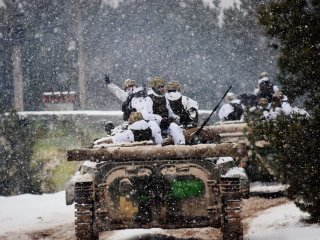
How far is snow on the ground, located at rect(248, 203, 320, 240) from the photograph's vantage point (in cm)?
731

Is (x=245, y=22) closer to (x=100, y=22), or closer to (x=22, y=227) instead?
(x=100, y=22)

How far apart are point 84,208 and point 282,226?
305 cm

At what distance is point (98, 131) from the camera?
2694 centimetres

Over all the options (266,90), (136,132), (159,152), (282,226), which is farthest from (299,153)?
(266,90)

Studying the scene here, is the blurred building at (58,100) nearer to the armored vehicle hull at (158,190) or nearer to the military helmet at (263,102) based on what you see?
the military helmet at (263,102)

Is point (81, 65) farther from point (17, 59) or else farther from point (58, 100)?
point (17, 59)

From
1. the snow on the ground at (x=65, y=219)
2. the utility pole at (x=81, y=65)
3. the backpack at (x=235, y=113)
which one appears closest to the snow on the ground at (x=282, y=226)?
the snow on the ground at (x=65, y=219)

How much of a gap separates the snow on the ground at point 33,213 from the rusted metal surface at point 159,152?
397cm

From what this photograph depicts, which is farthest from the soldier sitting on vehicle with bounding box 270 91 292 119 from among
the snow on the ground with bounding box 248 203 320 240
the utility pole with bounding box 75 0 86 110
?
the utility pole with bounding box 75 0 86 110

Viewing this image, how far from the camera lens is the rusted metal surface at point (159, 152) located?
688 centimetres

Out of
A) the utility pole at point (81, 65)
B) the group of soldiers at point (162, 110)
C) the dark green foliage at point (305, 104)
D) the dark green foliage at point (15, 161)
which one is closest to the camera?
the dark green foliage at point (305, 104)

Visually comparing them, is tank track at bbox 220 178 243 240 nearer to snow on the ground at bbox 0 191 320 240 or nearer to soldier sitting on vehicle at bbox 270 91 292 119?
snow on the ground at bbox 0 191 320 240

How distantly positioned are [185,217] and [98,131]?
20.1 m

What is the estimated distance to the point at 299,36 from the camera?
7.43 meters
